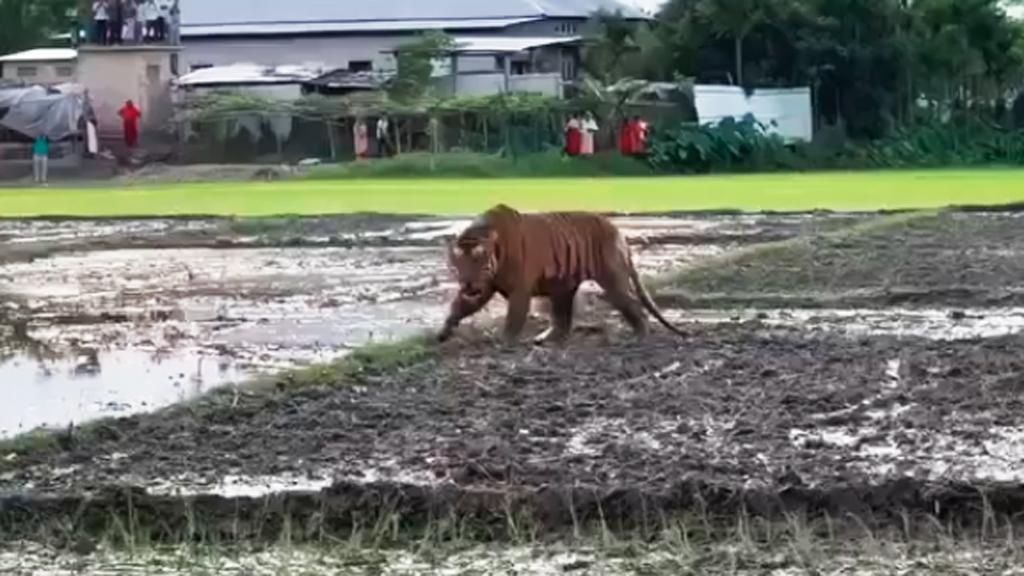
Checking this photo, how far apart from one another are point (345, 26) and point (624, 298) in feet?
158

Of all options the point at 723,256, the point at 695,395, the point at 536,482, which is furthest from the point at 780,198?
the point at 536,482

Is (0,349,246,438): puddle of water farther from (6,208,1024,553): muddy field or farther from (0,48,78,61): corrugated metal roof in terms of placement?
(0,48,78,61): corrugated metal roof

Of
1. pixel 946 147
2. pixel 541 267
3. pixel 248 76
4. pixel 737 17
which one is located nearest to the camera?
pixel 541 267

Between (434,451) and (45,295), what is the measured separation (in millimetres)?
10091

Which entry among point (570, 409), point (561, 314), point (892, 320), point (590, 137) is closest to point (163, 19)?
point (590, 137)

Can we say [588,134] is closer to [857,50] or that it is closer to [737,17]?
[737,17]

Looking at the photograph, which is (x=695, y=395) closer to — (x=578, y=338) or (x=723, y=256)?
(x=578, y=338)

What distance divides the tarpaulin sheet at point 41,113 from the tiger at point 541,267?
35.7m

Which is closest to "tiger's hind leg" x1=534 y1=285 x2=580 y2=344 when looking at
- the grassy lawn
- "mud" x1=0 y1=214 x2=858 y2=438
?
"mud" x1=0 y1=214 x2=858 y2=438

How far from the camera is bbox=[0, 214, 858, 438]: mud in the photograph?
12.3 metres

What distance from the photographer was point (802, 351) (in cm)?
1244

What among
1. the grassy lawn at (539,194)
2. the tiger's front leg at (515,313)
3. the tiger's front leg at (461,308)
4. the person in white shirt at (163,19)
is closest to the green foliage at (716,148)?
the grassy lawn at (539,194)

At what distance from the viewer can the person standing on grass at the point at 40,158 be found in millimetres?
44594

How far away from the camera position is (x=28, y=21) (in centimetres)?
6725
